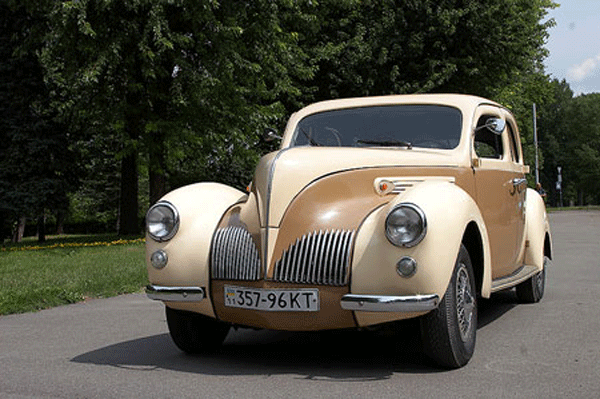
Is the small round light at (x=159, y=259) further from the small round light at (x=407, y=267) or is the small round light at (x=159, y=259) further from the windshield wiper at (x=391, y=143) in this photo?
the windshield wiper at (x=391, y=143)

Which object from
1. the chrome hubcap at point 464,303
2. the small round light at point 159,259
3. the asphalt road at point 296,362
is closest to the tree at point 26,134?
the asphalt road at point 296,362

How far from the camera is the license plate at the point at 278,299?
4.60m

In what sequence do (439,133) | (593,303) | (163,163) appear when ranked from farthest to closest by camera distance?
(163,163) < (593,303) < (439,133)

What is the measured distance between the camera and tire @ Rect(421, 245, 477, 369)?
4.59 metres

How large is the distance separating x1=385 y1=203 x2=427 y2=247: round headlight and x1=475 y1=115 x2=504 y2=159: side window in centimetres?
176

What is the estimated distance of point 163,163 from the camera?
21.5 metres

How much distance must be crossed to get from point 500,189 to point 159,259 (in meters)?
2.90

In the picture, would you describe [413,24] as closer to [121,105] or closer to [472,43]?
[472,43]

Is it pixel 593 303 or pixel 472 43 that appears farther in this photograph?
pixel 472 43

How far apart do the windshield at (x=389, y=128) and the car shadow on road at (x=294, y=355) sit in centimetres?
147

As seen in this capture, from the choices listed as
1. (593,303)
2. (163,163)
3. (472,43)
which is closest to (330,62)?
(472,43)

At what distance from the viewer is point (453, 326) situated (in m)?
4.65

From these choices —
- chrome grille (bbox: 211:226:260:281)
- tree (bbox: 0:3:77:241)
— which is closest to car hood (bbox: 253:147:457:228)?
chrome grille (bbox: 211:226:260:281)

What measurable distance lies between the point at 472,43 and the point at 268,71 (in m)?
6.51
